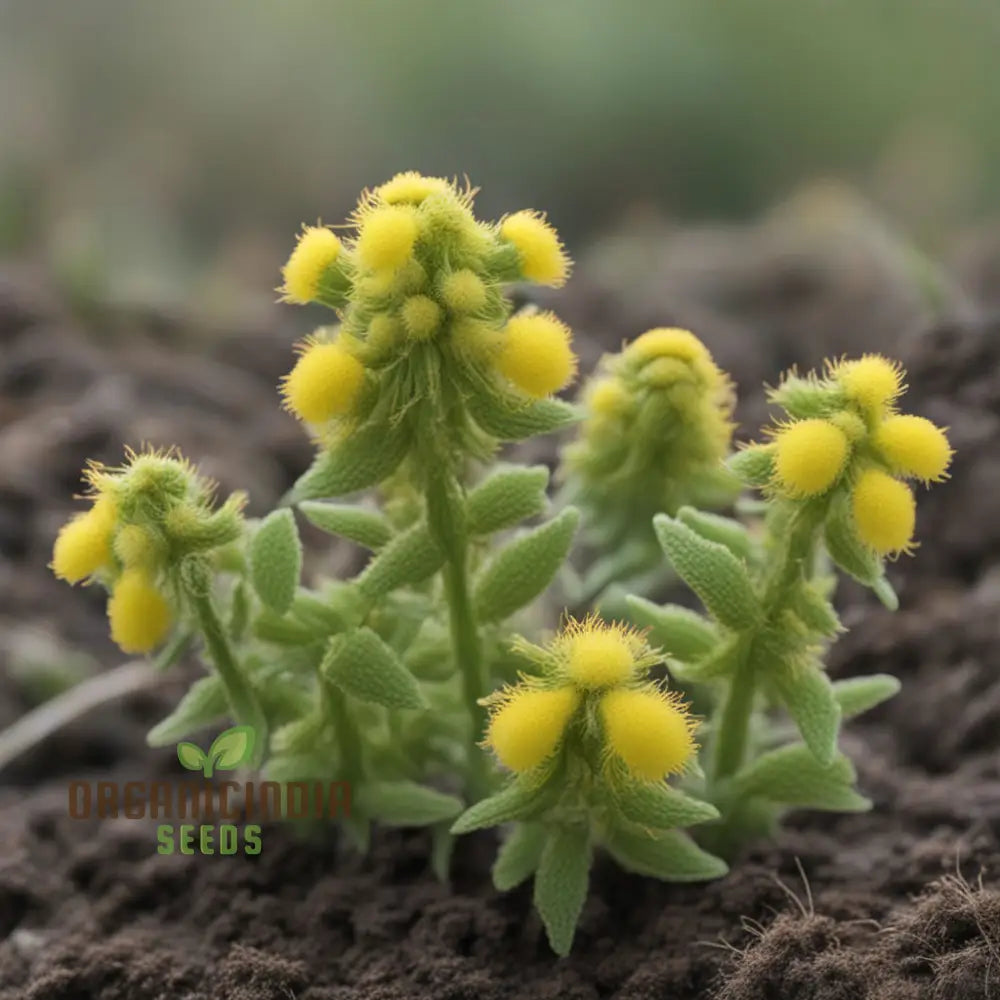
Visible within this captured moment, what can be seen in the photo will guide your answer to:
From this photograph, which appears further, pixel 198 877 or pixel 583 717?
pixel 198 877

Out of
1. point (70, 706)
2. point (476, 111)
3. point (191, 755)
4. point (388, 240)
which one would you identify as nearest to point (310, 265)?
point (388, 240)

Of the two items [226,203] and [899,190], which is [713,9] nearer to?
[899,190]

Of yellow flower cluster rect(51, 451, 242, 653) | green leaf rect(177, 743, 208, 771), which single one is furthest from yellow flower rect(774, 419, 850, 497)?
green leaf rect(177, 743, 208, 771)

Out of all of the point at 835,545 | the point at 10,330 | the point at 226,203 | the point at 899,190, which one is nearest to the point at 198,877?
the point at 835,545

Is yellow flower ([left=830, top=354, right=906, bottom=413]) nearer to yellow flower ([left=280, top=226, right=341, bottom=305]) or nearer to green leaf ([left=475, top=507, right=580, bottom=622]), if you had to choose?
green leaf ([left=475, top=507, right=580, bottom=622])

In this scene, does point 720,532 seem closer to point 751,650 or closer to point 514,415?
point 751,650

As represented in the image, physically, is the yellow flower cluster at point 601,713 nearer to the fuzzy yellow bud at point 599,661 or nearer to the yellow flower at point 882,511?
Answer: the fuzzy yellow bud at point 599,661
